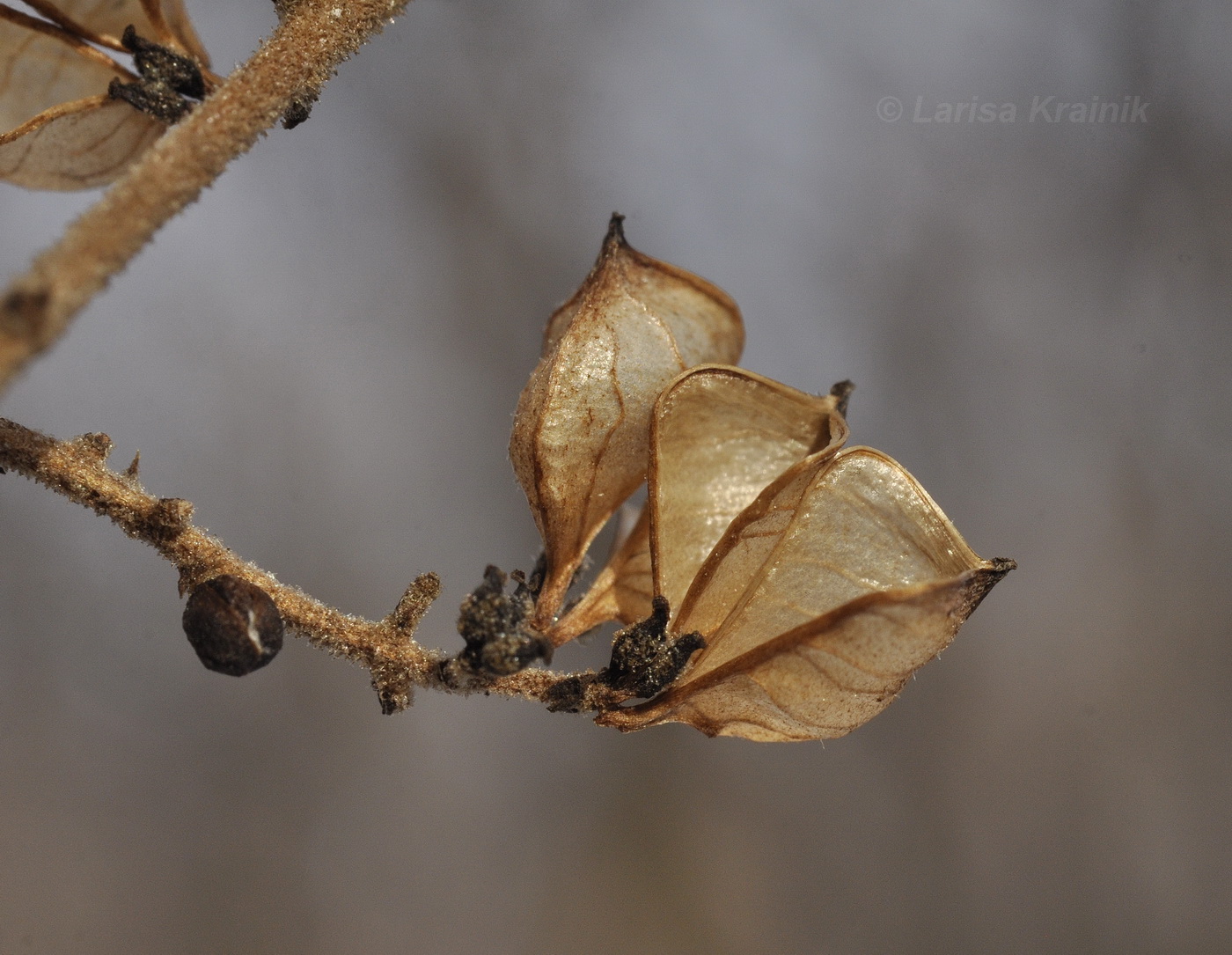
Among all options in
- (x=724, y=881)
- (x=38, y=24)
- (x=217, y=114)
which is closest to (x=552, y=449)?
(x=217, y=114)

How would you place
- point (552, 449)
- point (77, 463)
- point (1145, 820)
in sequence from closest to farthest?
point (77, 463), point (552, 449), point (1145, 820)

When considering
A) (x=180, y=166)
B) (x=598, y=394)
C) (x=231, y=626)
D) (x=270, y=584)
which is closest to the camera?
(x=180, y=166)

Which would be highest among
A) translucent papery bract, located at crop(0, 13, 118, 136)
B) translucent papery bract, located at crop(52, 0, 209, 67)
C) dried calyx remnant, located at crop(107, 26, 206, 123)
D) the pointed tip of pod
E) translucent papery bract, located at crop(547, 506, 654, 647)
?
the pointed tip of pod

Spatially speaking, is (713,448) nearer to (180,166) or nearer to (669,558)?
(669,558)

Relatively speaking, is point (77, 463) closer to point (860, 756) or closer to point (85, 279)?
point (85, 279)

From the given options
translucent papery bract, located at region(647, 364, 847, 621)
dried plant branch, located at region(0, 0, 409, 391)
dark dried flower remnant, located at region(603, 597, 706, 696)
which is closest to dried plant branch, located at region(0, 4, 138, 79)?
dried plant branch, located at region(0, 0, 409, 391)

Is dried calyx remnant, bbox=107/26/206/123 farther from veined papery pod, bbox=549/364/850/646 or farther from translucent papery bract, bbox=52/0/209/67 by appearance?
veined papery pod, bbox=549/364/850/646

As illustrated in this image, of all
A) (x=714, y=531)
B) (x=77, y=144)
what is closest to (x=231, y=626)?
(x=714, y=531)
